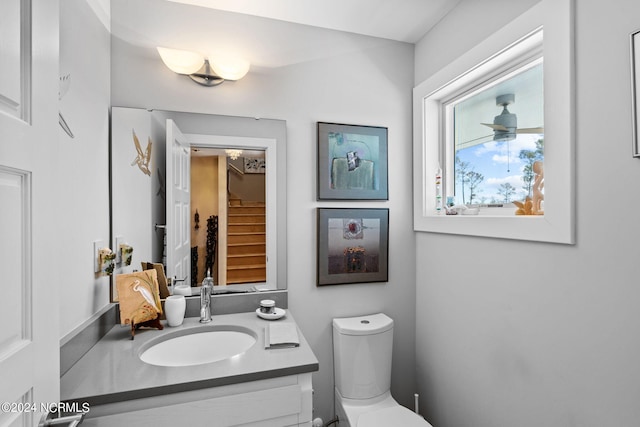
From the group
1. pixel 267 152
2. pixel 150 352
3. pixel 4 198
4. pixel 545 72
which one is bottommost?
pixel 150 352

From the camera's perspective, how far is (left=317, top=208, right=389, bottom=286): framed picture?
184cm

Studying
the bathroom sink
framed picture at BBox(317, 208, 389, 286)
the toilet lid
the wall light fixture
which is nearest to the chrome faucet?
the bathroom sink

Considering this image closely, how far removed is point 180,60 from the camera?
1.52m

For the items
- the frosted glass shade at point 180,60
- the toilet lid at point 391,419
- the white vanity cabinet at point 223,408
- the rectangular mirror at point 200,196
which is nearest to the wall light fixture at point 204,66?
the frosted glass shade at point 180,60

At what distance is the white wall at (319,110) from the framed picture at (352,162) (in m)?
0.05

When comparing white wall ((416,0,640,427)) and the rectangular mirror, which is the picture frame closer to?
white wall ((416,0,640,427))

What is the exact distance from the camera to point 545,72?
118cm

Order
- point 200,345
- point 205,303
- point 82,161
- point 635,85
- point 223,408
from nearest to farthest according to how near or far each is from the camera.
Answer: point 635,85 → point 223,408 → point 82,161 → point 200,345 → point 205,303

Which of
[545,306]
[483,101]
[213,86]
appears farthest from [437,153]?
[213,86]

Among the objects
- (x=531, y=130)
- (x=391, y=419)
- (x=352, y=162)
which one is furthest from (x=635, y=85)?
(x=391, y=419)

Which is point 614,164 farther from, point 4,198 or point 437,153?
point 4,198

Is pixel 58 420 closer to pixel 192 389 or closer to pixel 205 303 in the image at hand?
pixel 192 389

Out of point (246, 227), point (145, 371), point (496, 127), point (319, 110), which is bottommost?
point (145, 371)

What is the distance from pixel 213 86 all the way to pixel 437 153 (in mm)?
1325
